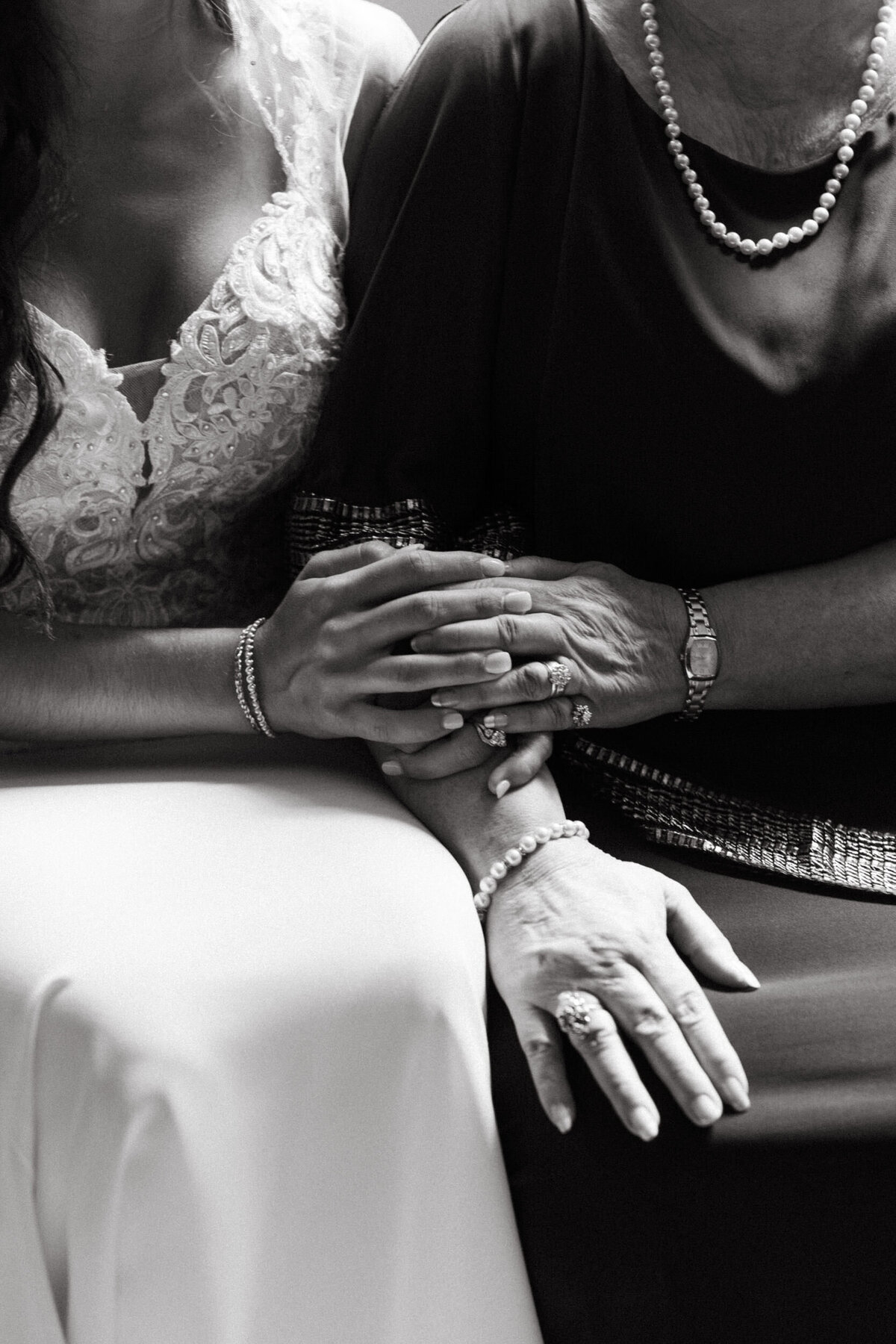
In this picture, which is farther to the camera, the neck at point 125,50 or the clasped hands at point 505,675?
the neck at point 125,50

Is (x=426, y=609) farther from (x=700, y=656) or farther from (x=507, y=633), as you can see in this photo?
(x=700, y=656)

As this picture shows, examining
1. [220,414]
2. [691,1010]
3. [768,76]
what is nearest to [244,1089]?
[691,1010]

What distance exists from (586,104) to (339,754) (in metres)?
0.59

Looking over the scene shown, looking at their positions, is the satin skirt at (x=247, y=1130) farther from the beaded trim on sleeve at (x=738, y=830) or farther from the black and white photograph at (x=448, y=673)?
the beaded trim on sleeve at (x=738, y=830)

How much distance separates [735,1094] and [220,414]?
2.40 ft

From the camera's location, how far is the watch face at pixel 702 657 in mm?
1255

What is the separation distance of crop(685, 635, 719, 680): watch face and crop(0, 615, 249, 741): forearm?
14.7 inches

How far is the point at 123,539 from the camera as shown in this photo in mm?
1409

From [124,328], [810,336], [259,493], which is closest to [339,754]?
[259,493]

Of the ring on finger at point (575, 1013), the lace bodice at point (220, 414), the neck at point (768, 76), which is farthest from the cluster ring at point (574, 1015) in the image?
the neck at point (768, 76)

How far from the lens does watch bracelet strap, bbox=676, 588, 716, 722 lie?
126cm

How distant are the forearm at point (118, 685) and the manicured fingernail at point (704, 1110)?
0.51 metres

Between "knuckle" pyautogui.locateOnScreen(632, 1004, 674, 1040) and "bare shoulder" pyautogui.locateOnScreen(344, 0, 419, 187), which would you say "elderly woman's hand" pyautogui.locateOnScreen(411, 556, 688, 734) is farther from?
"bare shoulder" pyautogui.locateOnScreen(344, 0, 419, 187)

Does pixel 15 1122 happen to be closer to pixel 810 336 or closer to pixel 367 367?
pixel 367 367
